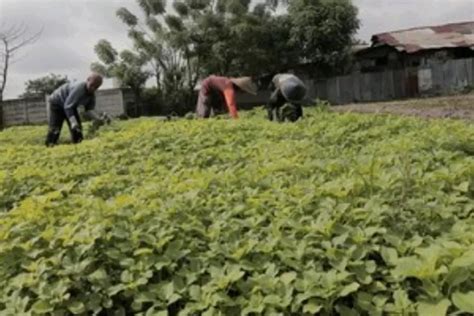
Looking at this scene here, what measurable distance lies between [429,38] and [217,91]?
22.3m

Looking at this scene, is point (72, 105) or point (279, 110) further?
point (279, 110)

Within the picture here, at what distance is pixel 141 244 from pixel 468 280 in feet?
3.47

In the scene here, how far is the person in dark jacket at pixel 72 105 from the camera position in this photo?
8742mm

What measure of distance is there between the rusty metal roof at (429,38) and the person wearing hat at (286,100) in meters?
20.6

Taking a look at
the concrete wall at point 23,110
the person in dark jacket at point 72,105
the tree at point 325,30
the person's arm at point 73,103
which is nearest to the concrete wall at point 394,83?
the tree at point 325,30

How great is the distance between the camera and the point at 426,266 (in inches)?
68.6

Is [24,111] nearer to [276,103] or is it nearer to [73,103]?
[276,103]

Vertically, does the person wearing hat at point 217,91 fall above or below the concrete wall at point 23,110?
below

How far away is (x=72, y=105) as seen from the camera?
29.0 ft

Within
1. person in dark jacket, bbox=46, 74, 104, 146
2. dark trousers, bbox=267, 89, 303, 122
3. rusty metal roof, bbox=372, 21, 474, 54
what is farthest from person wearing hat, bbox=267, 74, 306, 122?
rusty metal roof, bbox=372, 21, 474, 54

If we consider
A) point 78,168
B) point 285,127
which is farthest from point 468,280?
point 285,127

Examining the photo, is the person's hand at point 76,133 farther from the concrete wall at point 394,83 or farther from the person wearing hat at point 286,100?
the concrete wall at point 394,83

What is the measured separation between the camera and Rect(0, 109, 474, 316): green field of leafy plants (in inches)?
70.9

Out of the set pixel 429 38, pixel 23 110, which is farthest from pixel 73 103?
pixel 429 38
